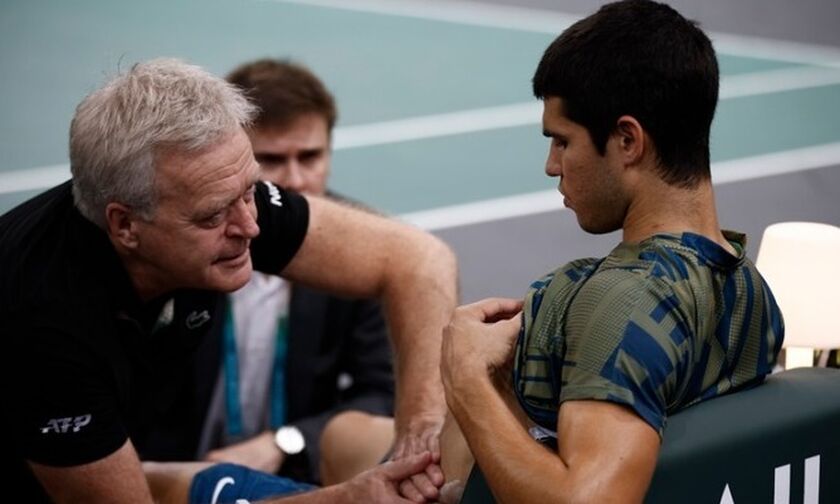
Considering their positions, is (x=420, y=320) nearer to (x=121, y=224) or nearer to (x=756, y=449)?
(x=121, y=224)

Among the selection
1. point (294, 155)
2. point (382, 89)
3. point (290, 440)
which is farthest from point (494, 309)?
point (382, 89)

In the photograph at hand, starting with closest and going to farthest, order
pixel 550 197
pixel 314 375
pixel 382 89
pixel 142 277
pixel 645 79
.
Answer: pixel 645 79
pixel 142 277
pixel 314 375
pixel 550 197
pixel 382 89

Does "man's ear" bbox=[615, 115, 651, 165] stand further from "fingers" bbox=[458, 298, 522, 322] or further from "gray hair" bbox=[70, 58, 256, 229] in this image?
"gray hair" bbox=[70, 58, 256, 229]

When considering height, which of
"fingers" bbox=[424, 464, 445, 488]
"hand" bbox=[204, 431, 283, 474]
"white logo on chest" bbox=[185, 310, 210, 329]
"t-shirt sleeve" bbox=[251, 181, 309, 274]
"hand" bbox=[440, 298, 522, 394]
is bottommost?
"hand" bbox=[204, 431, 283, 474]

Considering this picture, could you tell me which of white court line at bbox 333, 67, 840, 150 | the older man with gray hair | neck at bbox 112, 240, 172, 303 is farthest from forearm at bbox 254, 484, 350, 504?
white court line at bbox 333, 67, 840, 150

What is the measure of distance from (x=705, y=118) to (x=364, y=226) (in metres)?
1.17

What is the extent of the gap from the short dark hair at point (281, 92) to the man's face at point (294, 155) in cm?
2

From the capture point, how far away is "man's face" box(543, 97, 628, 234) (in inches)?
84.4

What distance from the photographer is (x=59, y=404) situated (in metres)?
2.68

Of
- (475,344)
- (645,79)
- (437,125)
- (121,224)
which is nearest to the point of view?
(645,79)

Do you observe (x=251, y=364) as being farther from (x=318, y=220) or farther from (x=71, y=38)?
(x=71, y=38)

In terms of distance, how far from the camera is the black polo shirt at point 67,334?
2.67 metres

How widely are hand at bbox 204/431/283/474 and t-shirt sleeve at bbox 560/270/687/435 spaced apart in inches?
71.4

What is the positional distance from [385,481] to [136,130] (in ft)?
2.44
